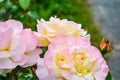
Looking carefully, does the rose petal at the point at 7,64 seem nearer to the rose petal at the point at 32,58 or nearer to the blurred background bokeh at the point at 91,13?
the rose petal at the point at 32,58

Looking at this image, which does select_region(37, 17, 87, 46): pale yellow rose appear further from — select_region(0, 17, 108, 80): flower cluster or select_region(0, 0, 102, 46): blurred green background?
select_region(0, 0, 102, 46): blurred green background

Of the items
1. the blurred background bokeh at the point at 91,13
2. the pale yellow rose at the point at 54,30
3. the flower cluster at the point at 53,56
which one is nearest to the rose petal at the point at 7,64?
the flower cluster at the point at 53,56

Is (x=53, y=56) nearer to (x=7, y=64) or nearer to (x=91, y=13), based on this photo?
(x=7, y=64)

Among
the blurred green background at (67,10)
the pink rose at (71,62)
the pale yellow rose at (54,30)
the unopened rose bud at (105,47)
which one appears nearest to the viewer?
the pink rose at (71,62)

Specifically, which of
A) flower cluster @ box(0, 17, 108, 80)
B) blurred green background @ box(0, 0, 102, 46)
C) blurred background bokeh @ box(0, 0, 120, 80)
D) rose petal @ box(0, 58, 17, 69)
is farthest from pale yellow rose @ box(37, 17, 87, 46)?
blurred green background @ box(0, 0, 102, 46)

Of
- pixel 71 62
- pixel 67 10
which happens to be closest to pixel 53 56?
pixel 71 62

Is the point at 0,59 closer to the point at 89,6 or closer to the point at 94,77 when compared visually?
the point at 94,77

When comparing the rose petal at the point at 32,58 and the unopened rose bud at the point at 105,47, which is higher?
the unopened rose bud at the point at 105,47

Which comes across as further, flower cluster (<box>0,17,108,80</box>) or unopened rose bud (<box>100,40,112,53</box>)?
unopened rose bud (<box>100,40,112,53</box>)
